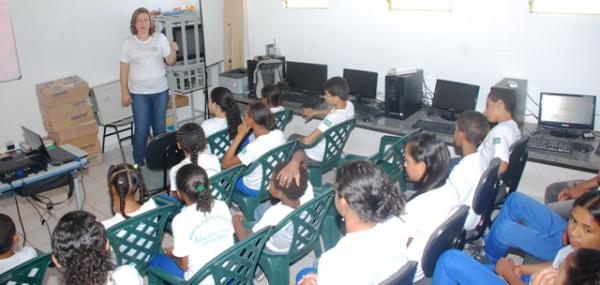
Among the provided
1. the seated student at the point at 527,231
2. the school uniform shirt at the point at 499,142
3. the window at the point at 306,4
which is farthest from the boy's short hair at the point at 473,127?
the window at the point at 306,4

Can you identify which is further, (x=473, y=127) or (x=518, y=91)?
(x=518, y=91)

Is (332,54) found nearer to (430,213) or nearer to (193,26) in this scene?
(193,26)

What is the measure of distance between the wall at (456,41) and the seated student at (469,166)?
1.58 metres

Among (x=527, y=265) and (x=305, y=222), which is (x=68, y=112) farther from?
(x=527, y=265)

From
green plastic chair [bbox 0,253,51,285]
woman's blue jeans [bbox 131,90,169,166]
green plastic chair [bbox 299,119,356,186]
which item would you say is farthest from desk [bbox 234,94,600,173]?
green plastic chair [bbox 0,253,51,285]

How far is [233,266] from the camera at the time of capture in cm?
198

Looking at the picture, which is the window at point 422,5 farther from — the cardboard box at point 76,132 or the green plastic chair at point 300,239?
the cardboard box at point 76,132

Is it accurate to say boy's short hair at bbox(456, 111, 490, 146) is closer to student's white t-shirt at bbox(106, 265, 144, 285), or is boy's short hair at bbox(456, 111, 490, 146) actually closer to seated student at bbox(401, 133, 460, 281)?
seated student at bbox(401, 133, 460, 281)

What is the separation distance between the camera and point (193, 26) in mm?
5250

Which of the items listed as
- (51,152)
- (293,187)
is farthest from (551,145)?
(51,152)

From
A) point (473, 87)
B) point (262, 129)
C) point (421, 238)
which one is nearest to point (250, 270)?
point (421, 238)

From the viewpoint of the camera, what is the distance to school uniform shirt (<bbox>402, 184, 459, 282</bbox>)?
2.12m

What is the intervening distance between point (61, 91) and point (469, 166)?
12.2 feet

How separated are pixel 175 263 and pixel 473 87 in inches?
114
